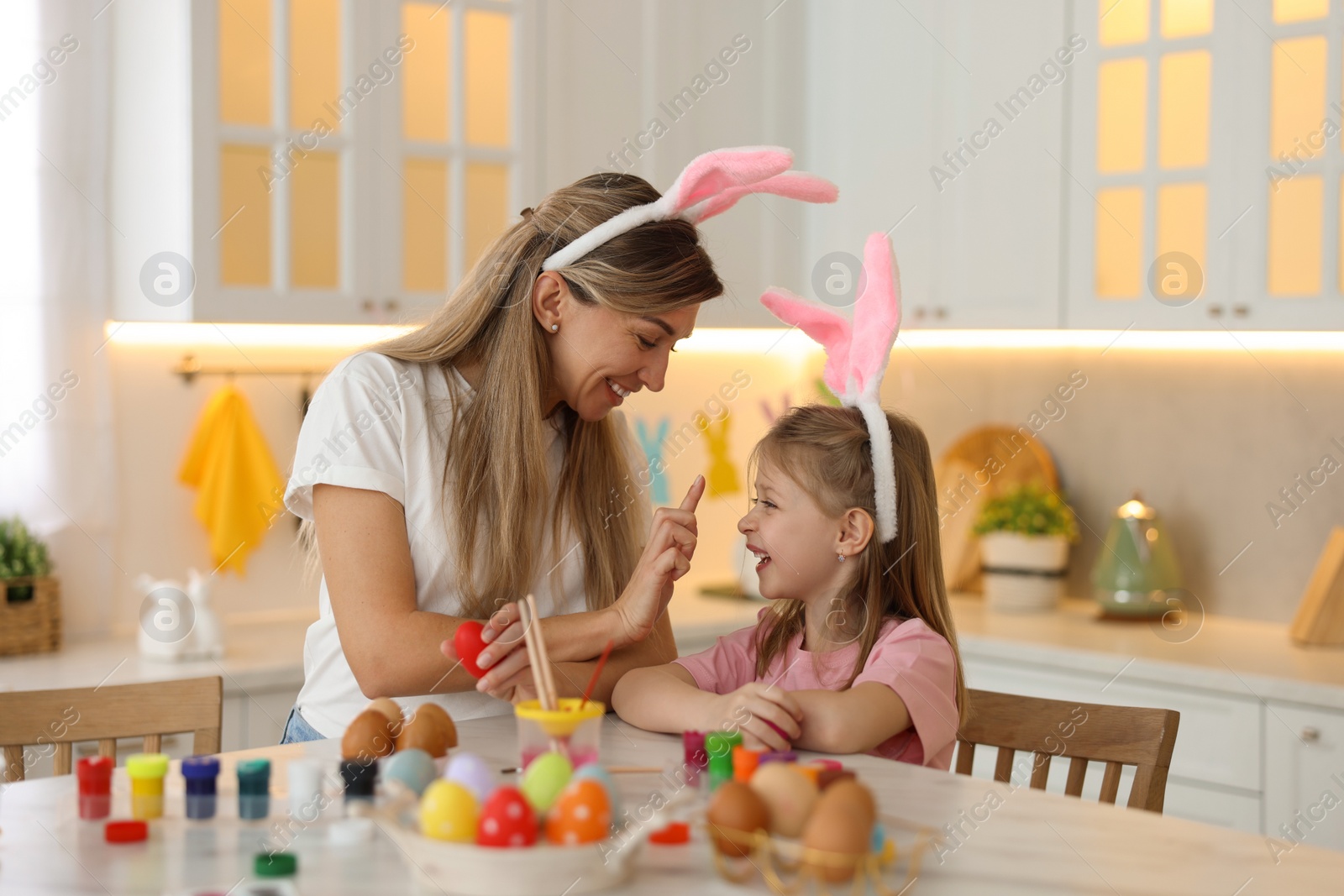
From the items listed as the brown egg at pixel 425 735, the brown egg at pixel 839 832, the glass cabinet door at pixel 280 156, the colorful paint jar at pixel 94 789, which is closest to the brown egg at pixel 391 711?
the brown egg at pixel 425 735

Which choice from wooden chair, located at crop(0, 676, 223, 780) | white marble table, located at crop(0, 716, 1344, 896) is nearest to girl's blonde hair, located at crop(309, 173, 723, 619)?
wooden chair, located at crop(0, 676, 223, 780)

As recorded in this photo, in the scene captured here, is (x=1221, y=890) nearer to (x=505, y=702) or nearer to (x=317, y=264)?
(x=505, y=702)

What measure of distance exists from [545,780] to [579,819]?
0.20 ft

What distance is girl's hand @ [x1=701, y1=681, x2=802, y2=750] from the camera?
125cm

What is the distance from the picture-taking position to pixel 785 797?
2.92ft

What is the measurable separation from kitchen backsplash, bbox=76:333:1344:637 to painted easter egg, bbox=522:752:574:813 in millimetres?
1973

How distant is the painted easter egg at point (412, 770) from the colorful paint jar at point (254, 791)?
0.29 feet

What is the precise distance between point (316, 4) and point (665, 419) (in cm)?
136

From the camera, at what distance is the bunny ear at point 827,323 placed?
1661 mm

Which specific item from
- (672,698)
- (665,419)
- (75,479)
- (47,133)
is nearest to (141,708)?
(672,698)

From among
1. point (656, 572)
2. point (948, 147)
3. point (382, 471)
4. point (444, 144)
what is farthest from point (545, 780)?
point (948, 147)

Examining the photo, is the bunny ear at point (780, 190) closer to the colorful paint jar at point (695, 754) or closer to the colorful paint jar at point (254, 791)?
the colorful paint jar at point (695, 754)

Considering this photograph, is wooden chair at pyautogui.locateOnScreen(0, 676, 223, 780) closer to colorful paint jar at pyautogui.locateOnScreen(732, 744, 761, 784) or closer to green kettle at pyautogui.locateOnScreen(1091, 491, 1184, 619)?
colorful paint jar at pyautogui.locateOnScreen(732, 744, 761, 784)

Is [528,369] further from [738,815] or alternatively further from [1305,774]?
[1305,774]
